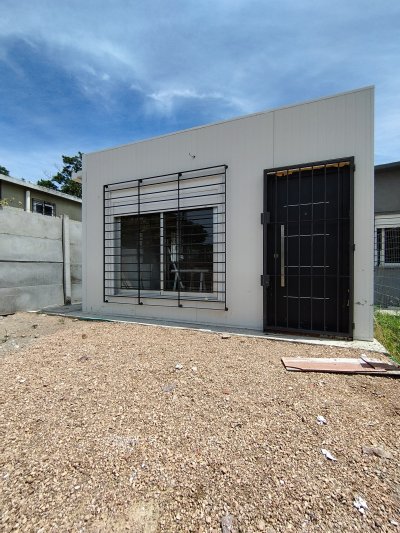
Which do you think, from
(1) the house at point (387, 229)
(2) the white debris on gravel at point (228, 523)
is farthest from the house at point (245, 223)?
(1) the house at point (387, 229)

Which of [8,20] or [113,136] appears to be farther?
[113,136]

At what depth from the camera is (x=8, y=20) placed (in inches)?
165

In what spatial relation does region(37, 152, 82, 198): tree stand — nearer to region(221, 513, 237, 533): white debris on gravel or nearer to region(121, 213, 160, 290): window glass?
region(121, 213, 160, 290): window glass

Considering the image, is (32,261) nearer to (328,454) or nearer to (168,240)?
(168,240)

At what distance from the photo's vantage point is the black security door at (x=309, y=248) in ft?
12.1

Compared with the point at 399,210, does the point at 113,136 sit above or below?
above

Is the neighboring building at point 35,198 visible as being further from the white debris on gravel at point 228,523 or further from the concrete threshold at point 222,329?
the white debris on gravel at point 228,523

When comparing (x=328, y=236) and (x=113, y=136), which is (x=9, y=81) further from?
(x=328, y=236)

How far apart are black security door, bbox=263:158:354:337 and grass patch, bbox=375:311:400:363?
502mm

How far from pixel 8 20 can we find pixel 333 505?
644 centimetres

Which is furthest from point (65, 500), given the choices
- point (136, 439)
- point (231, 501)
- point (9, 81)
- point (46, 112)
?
point (46, 112)

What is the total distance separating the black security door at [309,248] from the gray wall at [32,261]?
4798mm

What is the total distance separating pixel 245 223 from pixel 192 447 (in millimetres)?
3179

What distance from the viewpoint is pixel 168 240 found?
5.02 metres
